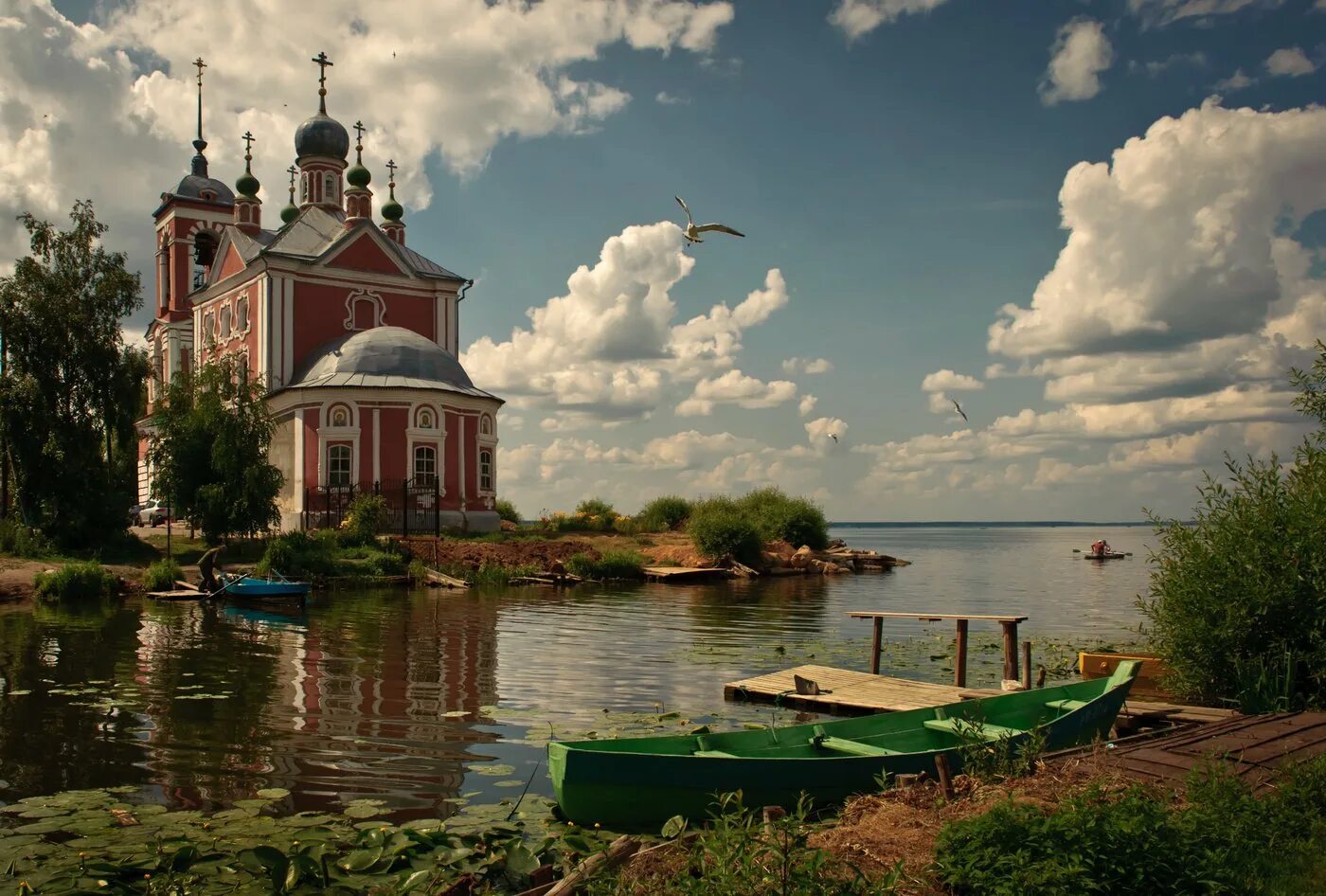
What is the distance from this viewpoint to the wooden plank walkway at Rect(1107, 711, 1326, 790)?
7707 millimetres

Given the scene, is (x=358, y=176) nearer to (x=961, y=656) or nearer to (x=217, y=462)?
(x=217, y=462)

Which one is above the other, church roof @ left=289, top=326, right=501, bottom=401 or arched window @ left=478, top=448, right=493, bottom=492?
church roof @ left=289, top=326, right=501, bottom=401

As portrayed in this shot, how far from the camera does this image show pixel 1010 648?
14438mm

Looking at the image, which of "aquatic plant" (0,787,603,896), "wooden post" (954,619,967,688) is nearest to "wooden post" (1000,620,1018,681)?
"wooden post" (954,619,967,688)

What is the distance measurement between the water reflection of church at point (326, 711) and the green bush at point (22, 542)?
11498mm

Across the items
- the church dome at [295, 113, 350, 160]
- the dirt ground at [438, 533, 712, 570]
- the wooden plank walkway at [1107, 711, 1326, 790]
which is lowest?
the wooden plank walkway at [1107, 711, 1326, 790]

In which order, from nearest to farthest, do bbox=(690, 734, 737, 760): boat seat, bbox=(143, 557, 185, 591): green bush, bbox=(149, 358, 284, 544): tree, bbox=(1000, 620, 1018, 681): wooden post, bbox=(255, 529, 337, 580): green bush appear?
bbox=(690, 734, 737, 760): boat seat → bbox=(1000, 620, 1018, 681): wooden post → bbox=(143, 557, 185, 591): green bush → bbox=(255, 529, 337, 580): green bush → bbox=(149, 358, 284, 544): tree

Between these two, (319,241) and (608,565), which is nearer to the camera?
(608,565)

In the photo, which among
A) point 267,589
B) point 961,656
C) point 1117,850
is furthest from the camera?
point 267,589

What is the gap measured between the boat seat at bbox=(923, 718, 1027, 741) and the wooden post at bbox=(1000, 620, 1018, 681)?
4578 mm

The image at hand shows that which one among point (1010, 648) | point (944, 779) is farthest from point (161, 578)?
point (944, 779)

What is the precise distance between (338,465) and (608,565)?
12.2 m

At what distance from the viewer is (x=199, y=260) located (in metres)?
60.8

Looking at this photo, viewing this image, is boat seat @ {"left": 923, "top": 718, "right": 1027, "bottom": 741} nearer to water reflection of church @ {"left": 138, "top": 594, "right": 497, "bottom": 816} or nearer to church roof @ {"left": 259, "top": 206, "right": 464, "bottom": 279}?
water reflection of church @ {"left": 138, "top": 594, "right": 497, "bottom": 816}
